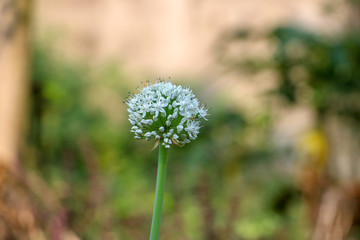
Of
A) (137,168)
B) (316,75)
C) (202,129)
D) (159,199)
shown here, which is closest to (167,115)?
(159,199)

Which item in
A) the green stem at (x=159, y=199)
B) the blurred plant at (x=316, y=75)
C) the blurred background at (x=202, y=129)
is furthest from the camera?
the blurred plant at (x=316, y=75)

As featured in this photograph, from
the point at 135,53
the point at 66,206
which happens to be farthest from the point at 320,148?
the point at 135,53

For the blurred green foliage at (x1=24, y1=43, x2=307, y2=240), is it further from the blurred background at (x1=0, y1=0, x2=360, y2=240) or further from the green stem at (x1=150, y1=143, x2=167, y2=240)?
the green stem at (x1=150, y1=143, x2=167, y2=240)

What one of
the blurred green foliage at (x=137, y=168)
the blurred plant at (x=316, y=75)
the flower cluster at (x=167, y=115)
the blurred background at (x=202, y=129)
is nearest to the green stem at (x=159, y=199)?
the flower cluster at (x=167, y=115)

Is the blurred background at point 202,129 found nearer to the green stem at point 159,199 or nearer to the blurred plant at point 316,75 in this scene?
the blurred plant at point 316,75

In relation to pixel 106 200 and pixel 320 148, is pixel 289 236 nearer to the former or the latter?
pixel 320 148
